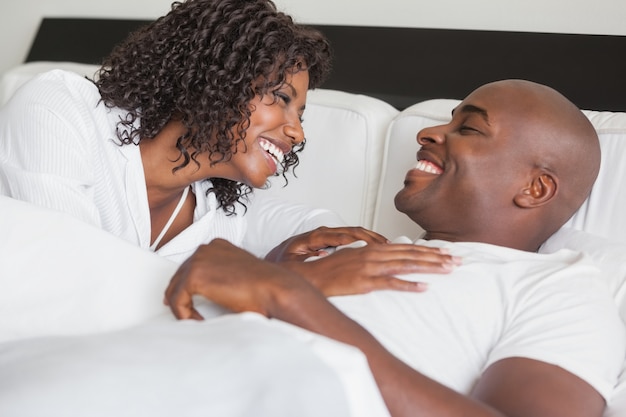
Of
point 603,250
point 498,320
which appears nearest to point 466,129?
point 603,250

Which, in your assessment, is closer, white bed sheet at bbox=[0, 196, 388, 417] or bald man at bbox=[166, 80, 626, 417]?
white bed sheet at bbox=[0, 196, 388, 417]

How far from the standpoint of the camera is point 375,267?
126 cm

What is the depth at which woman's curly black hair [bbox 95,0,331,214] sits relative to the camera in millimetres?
1642

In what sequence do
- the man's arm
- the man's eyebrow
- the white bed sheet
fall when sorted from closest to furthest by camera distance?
the white bed sheet < the man's arm < the man's eyebrow

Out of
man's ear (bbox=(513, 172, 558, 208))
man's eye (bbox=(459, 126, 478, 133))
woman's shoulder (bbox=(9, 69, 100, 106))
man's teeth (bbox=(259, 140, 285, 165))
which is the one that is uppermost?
man's eye (bbox=(459, 126, 478, 133))

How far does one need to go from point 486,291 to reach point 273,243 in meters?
0.78

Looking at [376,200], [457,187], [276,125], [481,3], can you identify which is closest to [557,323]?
[457,187]

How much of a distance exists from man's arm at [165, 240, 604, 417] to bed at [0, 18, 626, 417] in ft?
0.22

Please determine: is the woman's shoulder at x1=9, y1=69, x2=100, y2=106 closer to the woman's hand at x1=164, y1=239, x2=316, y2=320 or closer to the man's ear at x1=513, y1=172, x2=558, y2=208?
the woman's hand at x1=164, y1=239, x2=316, y2=320

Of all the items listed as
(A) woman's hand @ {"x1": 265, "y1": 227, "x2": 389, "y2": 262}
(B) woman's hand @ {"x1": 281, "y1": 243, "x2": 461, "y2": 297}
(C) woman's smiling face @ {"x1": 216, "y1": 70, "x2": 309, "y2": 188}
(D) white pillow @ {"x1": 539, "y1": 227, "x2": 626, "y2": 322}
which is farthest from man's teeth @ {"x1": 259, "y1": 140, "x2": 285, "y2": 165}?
(D) white pillow @ {"x1": 539, "y1": 227, "x2": 626, "y2": 322}

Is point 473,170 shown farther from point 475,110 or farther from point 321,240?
point 321,240

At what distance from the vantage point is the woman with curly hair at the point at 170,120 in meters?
1.56

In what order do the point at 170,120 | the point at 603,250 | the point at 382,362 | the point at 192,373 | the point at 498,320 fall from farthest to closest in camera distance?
1. the point at 170,120
2. the point at 603,250
3. the point at 498,320
4. the point at 382,362
5. the point at 192,373

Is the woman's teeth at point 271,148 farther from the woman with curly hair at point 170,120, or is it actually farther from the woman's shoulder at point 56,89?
the woman's shoulder at point 56,89
